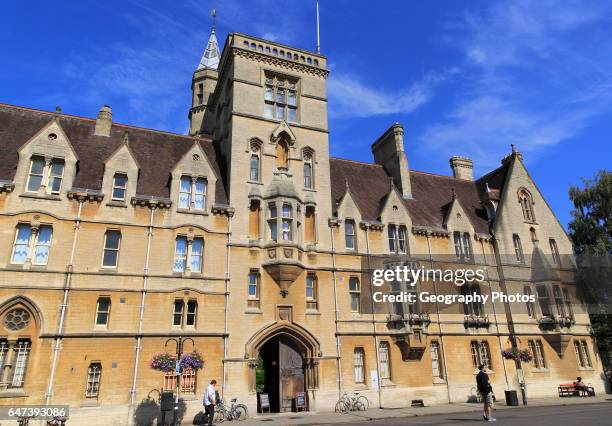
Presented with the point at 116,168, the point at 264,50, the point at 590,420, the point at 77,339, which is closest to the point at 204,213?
the point at 116,168

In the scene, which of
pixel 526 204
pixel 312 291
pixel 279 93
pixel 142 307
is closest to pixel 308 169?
pixel 279 93

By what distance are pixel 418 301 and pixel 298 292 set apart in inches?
344

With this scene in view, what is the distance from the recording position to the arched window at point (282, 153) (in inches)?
1160

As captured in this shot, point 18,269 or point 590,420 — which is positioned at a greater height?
point 18,269

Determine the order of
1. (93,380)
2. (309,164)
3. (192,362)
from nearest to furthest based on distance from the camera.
A: (192,362) → (93,380) → (309,164)

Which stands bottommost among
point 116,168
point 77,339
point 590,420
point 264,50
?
point 590,420

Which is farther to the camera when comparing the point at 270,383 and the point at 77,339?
the point at 270,383

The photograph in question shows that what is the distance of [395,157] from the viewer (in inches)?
1443

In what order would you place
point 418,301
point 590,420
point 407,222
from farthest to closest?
point 407,222, point 418,301, point 590,420

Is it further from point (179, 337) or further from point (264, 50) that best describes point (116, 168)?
point (264, 50)

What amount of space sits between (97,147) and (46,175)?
4.43 metres

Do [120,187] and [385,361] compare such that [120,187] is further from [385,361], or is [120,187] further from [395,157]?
[395,157]

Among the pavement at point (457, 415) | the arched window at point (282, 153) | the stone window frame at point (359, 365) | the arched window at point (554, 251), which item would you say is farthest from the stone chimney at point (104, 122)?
the arched window at point (554, 251)

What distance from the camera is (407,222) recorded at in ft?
102
